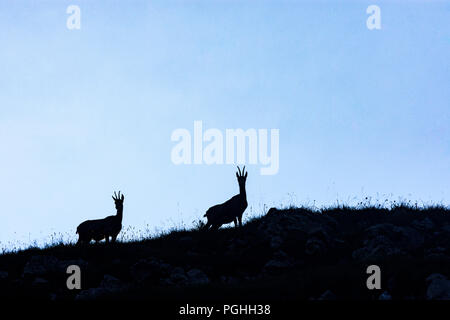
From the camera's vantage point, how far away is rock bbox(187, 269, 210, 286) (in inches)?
714

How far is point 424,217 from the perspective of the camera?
80.0ft

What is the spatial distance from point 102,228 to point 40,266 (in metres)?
4.83

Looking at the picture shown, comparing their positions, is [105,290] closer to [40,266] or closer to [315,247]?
[40,266]

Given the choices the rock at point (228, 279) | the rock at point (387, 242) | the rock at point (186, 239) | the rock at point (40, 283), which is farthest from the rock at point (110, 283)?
the rock at point (387, 242)

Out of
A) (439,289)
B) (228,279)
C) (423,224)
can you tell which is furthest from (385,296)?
(423,224)

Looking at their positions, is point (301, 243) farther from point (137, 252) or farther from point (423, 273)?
point (423, 273)

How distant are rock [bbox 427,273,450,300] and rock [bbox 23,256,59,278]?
11.6m

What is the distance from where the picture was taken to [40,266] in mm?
20469

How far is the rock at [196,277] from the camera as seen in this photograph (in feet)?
59.5

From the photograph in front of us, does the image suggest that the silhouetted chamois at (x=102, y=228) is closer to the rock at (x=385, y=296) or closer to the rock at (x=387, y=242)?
the rock at (x=387, y=242)
